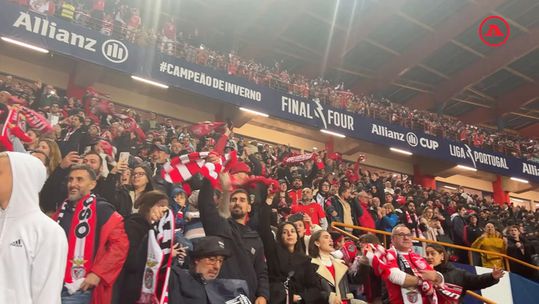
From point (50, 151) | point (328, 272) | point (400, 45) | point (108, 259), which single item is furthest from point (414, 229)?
point (400, 45)

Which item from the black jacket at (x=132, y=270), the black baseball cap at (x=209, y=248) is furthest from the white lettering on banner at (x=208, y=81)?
the black baseball cap at (x=209, y=248)

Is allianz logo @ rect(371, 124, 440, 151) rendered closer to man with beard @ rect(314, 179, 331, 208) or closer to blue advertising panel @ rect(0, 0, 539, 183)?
blue advertising panel @ rect(0, 0, 539, 183)

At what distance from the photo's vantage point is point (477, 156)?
16234 millimetres

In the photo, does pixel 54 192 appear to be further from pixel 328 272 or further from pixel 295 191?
pixel 295 191

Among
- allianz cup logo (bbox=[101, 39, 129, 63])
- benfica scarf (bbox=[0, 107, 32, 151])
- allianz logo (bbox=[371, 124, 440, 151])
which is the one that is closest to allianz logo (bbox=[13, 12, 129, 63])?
allianz cup logo (bbox=[101, 39, 129, 63])

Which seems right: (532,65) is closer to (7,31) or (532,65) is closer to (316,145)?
(316,145)

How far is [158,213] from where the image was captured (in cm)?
283

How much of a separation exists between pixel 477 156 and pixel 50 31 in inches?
559

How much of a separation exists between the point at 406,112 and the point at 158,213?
14493mm

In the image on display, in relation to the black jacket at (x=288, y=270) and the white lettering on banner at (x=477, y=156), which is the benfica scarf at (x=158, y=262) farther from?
the white lettering on banner at (x=477, y=156)

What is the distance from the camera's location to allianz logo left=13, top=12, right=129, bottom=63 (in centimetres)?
958

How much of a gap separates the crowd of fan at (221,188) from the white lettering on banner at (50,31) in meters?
1.92

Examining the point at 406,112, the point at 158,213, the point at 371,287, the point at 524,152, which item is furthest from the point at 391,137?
the point at 158,213

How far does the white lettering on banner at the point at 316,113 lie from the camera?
13156 mm
